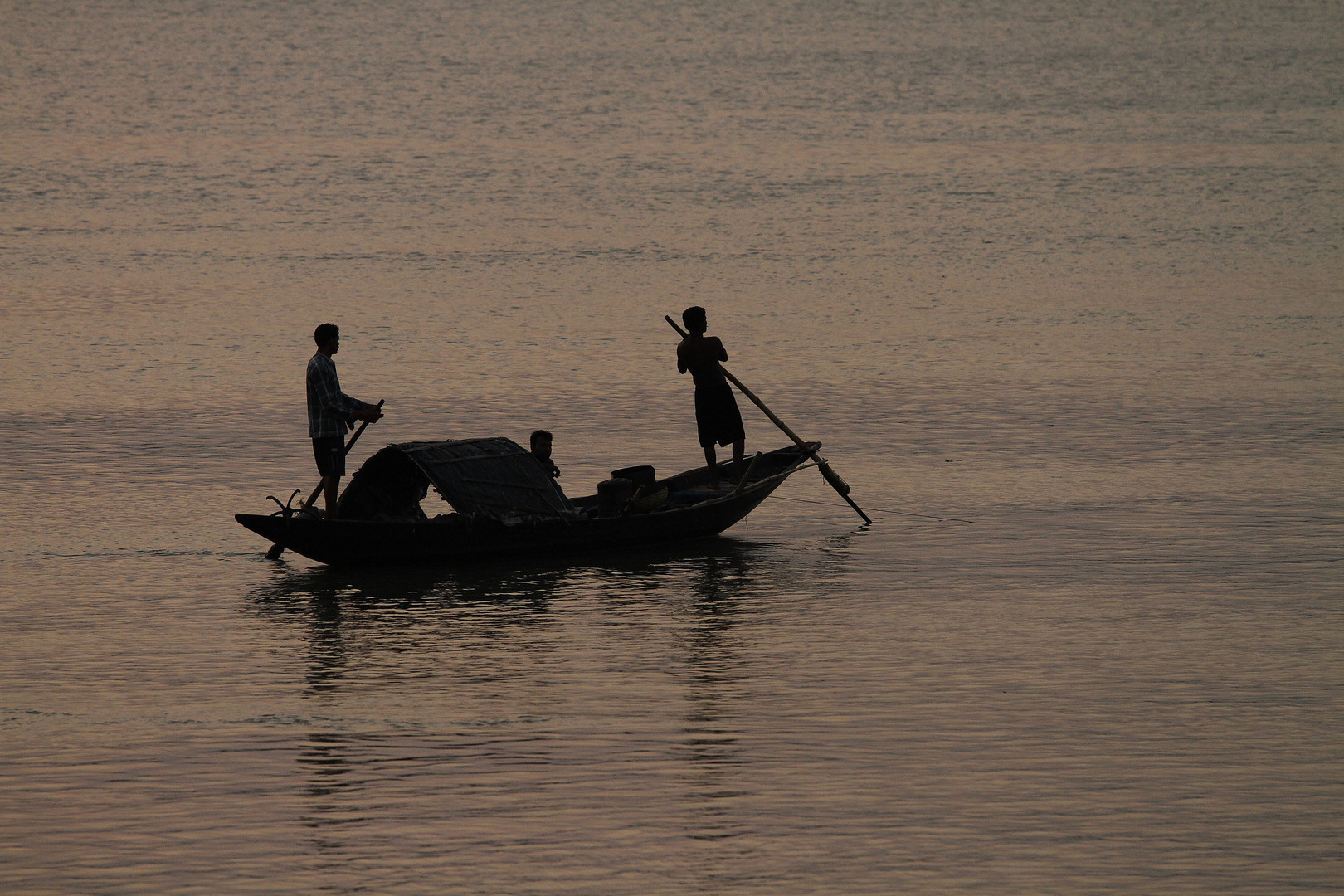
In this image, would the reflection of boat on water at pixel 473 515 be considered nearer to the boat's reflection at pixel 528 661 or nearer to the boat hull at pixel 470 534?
the boat hull at pixel 470 534

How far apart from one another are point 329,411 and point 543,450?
5.36ft

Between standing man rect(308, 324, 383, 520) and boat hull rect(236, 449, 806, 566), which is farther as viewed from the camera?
standing man rect(308, 324, 383, 520)

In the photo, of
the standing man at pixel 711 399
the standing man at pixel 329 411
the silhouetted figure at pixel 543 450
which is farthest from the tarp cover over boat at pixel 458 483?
the standing man at pixel 711 399

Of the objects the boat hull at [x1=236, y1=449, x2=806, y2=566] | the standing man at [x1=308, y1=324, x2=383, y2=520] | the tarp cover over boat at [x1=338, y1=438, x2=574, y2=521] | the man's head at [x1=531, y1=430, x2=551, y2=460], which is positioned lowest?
the boat hull at [x1=236, y1=449, x2=806, y2=566]

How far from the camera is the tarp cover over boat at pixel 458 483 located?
13609mm

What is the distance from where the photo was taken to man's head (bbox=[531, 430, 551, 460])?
14.4 meters

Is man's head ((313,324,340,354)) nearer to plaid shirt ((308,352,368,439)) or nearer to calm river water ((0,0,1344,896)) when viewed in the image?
plaid shirt ((308,352,368,439))

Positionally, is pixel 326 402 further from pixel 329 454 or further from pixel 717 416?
pixel 717 416

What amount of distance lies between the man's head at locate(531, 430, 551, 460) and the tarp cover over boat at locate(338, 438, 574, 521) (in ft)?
0.59

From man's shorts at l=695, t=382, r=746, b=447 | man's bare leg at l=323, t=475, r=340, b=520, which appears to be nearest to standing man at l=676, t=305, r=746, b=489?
man's shorts at l=695, t=382, r=746, b=447

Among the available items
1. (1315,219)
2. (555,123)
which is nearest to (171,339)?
(1315,219)

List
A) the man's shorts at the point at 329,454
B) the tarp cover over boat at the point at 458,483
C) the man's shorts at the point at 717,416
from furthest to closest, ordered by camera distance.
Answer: the man's shorts at the point at 717,416, the man's shorts at the point at 329,454, the tarp cover over boat at the point at 458,483

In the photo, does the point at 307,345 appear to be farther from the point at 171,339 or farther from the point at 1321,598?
the point at 1321,598

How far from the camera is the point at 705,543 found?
49.5 ft
